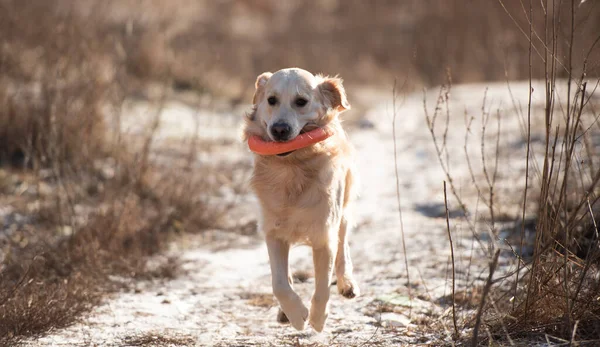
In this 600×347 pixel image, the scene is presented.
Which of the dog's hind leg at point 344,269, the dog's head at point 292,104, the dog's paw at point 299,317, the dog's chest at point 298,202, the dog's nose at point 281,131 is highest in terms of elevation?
the dog's head at point 292,104

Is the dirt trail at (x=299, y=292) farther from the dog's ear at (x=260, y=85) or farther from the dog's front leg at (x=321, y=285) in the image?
the dog's ear at (x=260, y=85)

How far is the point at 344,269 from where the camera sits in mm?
4305

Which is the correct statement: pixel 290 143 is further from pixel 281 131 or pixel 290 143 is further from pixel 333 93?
pixel 333 93

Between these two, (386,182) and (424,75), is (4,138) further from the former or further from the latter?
(424,75)

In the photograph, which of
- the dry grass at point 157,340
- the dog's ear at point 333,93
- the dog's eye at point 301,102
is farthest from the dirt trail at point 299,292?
the dog's eye at point 301,102

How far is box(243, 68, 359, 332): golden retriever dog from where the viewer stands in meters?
3.87

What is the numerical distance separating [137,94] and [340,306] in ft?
21.4

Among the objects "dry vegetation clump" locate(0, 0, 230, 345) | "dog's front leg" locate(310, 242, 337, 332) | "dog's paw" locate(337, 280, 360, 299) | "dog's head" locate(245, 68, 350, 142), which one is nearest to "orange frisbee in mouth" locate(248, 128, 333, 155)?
"dog's head" locate(245, 68, 350, 142)

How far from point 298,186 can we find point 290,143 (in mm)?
241

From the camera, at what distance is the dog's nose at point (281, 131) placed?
381 cm

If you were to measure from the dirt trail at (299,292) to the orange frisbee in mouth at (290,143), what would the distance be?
78cm

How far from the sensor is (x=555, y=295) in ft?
11.2

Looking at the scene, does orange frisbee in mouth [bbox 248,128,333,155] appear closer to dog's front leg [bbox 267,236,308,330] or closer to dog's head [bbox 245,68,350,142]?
dog's head [bbox 245,68,350,142]

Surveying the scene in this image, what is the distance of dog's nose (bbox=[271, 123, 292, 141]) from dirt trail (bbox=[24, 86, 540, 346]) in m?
0.94
